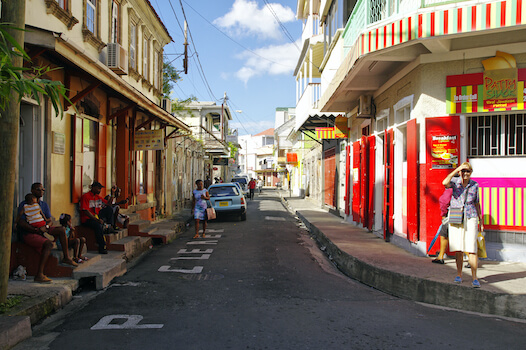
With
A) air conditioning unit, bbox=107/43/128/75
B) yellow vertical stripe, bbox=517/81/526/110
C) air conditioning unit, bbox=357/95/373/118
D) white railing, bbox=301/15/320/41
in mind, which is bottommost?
yellow vertical stripe, bbox=517/81/526/110

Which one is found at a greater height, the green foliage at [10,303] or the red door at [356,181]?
the red door at [356,181]

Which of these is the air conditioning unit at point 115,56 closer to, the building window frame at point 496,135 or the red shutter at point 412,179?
the red shutter at point 412,179

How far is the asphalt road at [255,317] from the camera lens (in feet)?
14.6

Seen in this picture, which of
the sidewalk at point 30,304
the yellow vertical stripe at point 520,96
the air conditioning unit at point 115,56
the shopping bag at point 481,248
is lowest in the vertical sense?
the sidewalk at point 30,304

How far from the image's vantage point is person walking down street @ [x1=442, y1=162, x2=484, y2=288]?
6.07 meters

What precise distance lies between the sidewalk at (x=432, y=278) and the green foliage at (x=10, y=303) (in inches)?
205

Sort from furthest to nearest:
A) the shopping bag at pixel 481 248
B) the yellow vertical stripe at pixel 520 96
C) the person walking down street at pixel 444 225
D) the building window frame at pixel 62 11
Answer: the building window frame at pixel 62 11
the yellow vertical stripe at pixel 520 96
the person walking down street at pixel 444 225
the shopping bag at pixel 481 248

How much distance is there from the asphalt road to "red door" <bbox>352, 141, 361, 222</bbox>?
5359 millimetres

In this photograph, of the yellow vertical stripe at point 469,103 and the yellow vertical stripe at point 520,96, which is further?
the yellow vertical stripe at point 469,103

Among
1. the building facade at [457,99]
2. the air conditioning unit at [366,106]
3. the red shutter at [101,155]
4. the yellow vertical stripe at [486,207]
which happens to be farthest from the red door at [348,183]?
the red shutter at [101,155]

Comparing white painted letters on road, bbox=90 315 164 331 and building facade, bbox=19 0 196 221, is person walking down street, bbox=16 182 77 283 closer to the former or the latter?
building facade, bbox=19 0 196 221

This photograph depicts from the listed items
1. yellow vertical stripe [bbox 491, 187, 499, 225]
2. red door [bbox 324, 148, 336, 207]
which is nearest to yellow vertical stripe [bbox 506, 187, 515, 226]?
yellow vertical stripe [bbox 491, 187, 499, 225]

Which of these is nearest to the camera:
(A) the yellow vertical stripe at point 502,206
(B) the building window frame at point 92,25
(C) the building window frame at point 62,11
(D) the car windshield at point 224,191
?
(A) the yellow vertical stripe at point 502,206

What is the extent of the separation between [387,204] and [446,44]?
413 centimetres
